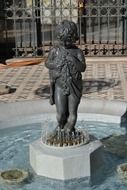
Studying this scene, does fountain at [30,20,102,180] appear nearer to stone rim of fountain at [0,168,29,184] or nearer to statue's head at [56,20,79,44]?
statue's head at [56,20,79,44]

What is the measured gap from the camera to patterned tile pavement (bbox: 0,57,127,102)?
9641mm

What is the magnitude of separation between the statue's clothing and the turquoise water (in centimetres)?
99

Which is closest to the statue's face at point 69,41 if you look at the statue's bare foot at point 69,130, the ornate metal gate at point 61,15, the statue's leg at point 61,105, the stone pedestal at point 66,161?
the statue's leg at point 61,105

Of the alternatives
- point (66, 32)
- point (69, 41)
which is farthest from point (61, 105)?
point (66, 32)

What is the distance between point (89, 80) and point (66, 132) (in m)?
5.18

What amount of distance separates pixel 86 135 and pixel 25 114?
6.74 feet

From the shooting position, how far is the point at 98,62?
13234mm

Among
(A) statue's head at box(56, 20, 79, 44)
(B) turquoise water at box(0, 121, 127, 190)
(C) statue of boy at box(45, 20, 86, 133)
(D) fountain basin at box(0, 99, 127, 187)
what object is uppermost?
(A) statue's head at box(56, 20, 79, 44)

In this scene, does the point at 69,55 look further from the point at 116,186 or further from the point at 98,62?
the point at 98,62

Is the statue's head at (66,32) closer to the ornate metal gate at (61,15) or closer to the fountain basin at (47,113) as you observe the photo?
the fountain basin at (47,113)

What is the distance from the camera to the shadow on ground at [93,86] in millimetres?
9961

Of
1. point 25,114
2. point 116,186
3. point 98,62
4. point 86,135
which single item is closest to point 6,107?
point 25,114

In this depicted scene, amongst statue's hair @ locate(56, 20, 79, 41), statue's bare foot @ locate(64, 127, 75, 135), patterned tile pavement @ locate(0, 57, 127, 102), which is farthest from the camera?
patterned tile pavement @ locate(0, 57, 127, 102)

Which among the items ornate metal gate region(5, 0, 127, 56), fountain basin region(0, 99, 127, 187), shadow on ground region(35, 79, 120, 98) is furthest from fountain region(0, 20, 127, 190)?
ornate metal gate region(5, 0, 127, 56)
